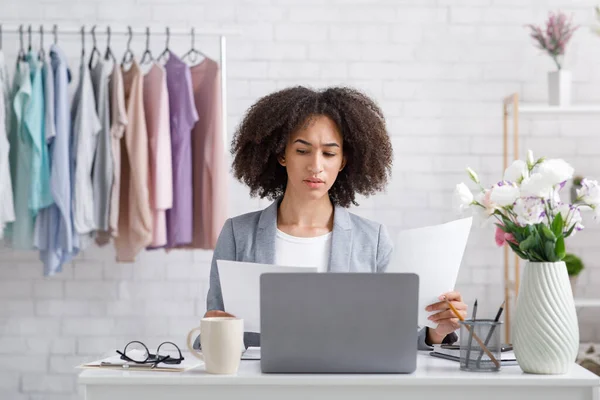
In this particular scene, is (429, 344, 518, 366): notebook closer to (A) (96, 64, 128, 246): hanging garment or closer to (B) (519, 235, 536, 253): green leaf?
(B) (519, 235, 536, 253): green leaf

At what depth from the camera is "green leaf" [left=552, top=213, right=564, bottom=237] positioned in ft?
5.49

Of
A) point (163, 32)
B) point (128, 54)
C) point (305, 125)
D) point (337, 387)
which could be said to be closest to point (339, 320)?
point (337, 387)

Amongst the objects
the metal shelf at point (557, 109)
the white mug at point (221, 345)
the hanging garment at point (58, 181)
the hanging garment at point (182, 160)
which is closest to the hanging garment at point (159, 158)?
the hanging garment at point (182, 160)

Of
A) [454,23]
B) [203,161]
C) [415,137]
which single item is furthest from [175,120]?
[454,23]

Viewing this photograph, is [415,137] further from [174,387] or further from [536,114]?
[174,387]

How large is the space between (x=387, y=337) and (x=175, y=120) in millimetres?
2058

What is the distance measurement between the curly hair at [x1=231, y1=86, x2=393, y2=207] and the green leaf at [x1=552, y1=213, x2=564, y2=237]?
0.78 metres

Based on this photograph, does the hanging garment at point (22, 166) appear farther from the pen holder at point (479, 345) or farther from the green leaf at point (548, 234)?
the green leaf at point (548, 234)

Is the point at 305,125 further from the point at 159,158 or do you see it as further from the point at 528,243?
the point at 159,158

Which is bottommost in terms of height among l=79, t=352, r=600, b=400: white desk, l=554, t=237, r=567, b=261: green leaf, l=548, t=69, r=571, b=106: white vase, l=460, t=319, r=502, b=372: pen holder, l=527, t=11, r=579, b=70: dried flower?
l=79, t=352, r=600, b=400: white desk

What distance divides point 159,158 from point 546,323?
6.81 feet

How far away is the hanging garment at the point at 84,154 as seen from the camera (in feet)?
10.9

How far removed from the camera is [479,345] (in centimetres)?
168

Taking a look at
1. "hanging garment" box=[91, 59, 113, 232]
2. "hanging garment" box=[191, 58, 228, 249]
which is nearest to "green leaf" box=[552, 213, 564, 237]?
"hanging garment" box=[191, 58, 228, 249]
